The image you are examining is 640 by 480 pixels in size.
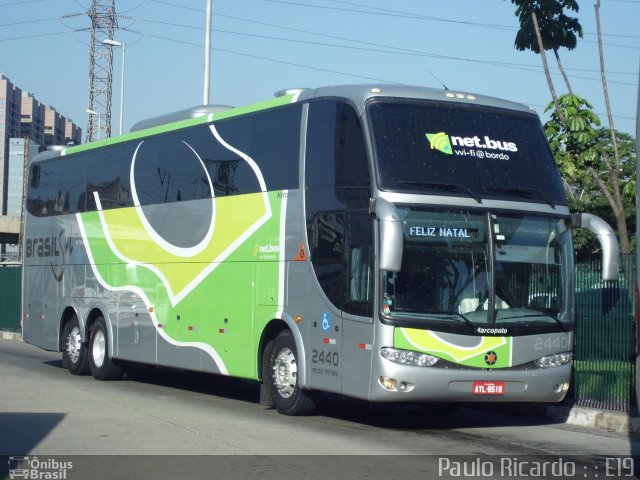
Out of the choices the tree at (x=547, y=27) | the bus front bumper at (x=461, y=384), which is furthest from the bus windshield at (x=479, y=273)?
the tree at (x=547, y=27)

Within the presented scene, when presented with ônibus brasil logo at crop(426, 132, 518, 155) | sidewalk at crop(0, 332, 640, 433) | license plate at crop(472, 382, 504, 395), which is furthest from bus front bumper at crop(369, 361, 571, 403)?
ônibus brasil logo at crop(426, 132, 518, 155)

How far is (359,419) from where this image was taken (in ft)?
45.7

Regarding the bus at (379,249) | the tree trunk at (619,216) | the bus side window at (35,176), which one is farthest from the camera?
the bus side window at (35,176)

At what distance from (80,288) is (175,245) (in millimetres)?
4243

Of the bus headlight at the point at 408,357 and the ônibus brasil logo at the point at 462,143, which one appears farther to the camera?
the ônibus brasil logo at the point at 462,143

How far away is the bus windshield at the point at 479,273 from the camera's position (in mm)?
11977

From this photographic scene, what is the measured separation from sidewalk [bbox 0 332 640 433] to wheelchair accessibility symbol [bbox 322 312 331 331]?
303cm

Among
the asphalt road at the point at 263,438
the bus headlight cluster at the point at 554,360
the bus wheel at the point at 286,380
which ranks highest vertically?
the bus headlight cluster at the point at 554,360

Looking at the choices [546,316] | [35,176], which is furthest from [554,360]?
[35,176]

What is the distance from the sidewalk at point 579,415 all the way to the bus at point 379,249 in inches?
33.5

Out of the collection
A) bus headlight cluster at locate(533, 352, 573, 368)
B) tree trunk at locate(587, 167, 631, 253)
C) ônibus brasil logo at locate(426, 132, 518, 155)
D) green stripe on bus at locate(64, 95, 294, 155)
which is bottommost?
bus headlight cluster at locate(533, 352, 573, 368)

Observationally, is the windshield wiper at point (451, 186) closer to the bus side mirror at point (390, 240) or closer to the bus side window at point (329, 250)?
the bus side mirror at point (390, 240)

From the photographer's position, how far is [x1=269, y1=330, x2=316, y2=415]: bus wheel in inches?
533

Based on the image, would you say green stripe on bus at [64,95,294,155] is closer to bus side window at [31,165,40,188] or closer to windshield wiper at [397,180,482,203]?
bus side window at [31,165,40,188]
